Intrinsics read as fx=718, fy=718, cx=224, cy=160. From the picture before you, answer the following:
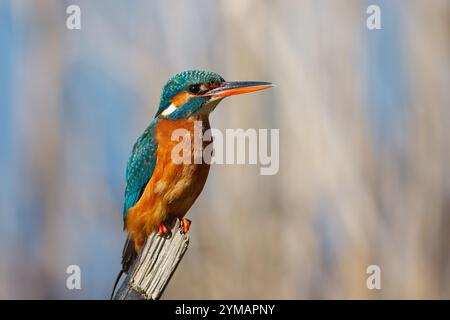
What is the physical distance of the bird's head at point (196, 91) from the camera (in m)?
3.38

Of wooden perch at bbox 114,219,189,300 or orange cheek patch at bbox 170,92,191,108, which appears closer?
wooden perch at bbox 114,219,189,300

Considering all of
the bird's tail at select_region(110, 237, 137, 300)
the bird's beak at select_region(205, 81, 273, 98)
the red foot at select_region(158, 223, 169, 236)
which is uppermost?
the bird's beak at select_region(205, 81, 273, 98)

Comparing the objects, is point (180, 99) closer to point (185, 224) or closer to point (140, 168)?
point (140, 168)

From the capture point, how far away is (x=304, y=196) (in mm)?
4234

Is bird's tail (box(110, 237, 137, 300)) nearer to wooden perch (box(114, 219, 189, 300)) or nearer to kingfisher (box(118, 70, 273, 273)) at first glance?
kingfisher (box(118, 70, 273, 273))

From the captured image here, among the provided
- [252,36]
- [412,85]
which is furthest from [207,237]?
[412,85]

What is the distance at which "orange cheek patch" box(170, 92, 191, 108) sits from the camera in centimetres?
345

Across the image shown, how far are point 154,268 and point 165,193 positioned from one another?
28.1 inches

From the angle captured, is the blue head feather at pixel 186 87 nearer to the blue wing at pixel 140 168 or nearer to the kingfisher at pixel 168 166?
the kingfisher at pixel 168 166

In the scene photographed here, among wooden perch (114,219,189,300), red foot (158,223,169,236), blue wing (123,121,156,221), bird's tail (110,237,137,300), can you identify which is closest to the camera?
wooden perch (114,219,189,300)

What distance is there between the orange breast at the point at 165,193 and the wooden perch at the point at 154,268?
1.63 ft

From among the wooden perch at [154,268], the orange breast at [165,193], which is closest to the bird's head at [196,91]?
the orange breast at [165,193]

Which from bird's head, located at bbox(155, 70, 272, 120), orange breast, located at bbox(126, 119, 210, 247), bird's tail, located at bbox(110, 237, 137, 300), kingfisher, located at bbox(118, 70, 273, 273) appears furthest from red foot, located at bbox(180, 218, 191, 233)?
bird's head, located at bbox(155, 70, 272, 120)

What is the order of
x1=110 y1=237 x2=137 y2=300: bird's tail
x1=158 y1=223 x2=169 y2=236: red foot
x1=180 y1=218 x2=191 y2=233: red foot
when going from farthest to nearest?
x1=110 y1=237 x2=137 y2=300: bird's tail < x1=180 y1=218 x2=191 y2=233: red foot < x1=158 y1=223 x2=169 y2=236: red foot
